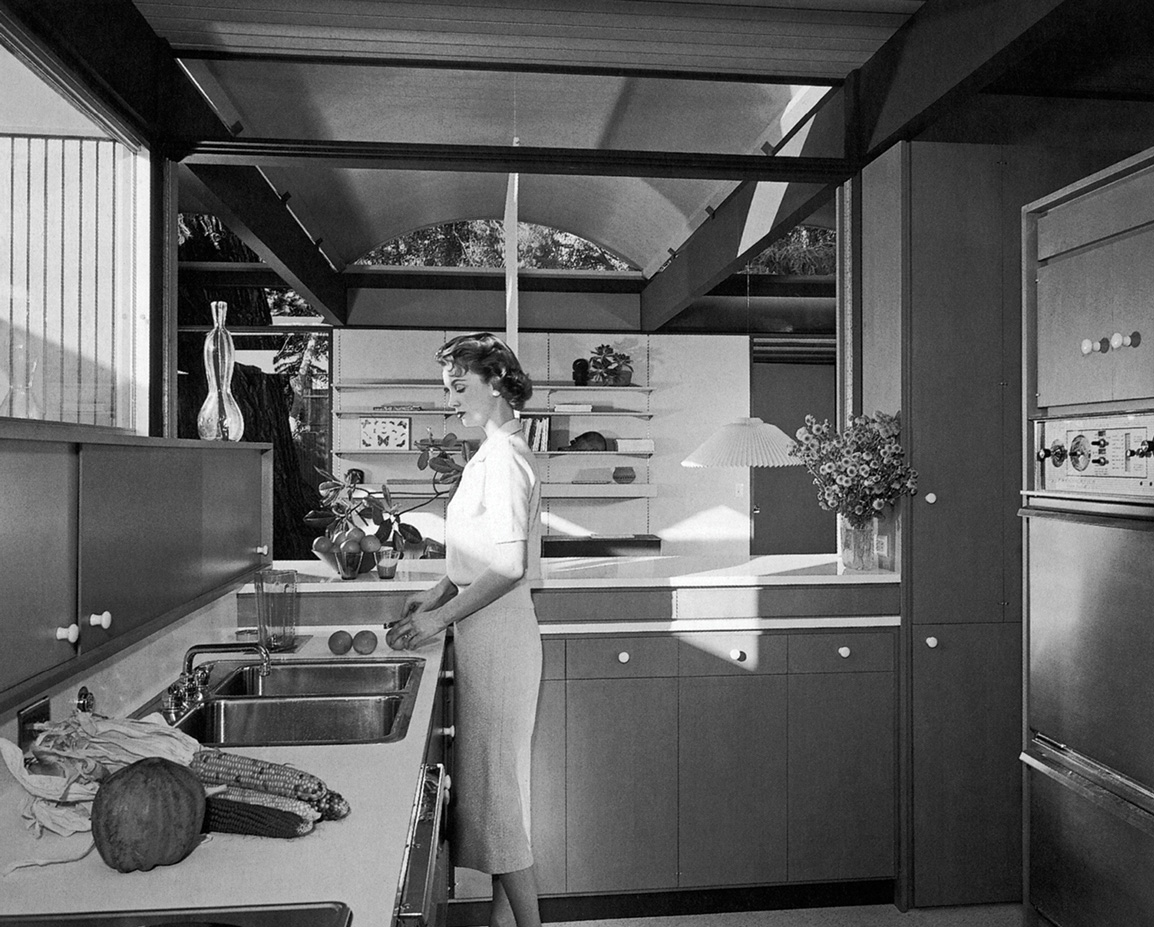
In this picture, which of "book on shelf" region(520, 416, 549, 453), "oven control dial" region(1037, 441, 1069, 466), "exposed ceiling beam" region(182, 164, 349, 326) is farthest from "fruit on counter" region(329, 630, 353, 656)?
"book on shelf" region(520, 416, 549, 453)

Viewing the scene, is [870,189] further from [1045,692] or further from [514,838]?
[514,838]

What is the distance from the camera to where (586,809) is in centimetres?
325

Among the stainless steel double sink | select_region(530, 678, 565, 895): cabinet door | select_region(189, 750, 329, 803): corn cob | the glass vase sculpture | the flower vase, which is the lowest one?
select_region(530, 678, 565, 895): cabinet door

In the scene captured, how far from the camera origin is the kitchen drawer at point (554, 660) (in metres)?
3.25

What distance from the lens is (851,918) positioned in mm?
3227

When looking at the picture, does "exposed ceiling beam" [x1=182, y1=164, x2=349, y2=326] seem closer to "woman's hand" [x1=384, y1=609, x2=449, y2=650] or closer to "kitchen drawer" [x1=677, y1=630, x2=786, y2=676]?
"woman's hand" [x1=384, y1=609, x2=449, y2=650]

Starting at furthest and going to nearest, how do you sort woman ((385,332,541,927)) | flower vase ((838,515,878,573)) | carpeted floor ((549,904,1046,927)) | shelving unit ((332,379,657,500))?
shelving unit ((332,379,657,500)) < flower vase ((838,515,878,573)) < carpeted floor ((549,904,1046,927)) < woman ((385,332,541,927))

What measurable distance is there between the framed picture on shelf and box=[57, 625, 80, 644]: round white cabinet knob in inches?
230

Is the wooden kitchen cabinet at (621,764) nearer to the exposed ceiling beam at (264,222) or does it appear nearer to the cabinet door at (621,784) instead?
the cabinet door at (621,784)

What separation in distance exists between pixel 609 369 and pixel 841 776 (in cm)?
442

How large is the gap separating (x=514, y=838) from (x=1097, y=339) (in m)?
1.81

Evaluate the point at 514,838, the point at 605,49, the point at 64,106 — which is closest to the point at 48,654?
the point at 514,838

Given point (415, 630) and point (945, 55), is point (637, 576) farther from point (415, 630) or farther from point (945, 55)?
point (945, 55)

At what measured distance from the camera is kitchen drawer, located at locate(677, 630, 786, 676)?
3297 mm
